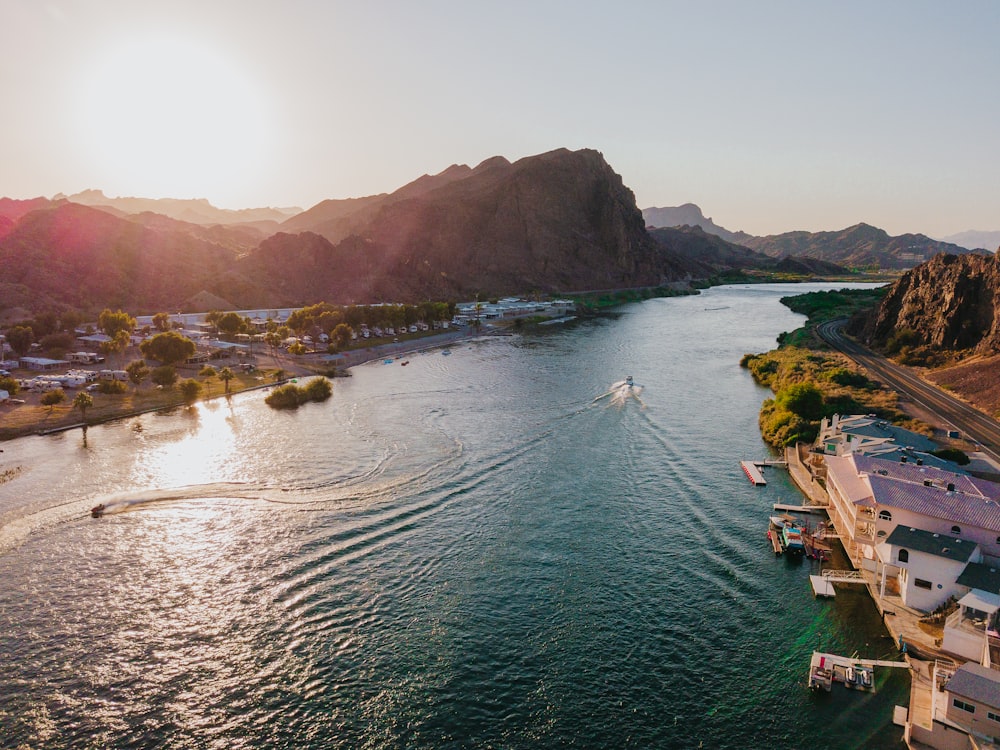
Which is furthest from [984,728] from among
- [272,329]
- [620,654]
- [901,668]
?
[272,329]

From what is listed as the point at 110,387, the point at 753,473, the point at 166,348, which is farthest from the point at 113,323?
the point at 753,473

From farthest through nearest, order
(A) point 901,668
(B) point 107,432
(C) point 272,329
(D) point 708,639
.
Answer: (C) point 272,329, (B) point 107,432, (D) point 708,639, (A) point 901,668

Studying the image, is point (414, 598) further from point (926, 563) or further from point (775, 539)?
point (926, 563)

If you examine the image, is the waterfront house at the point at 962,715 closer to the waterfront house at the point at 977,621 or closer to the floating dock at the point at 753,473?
the waterfront house at the point at 977,621

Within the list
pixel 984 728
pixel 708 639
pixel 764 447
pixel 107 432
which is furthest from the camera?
pixel 107 432

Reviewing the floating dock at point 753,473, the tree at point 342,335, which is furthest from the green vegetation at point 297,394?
the floating dock at point 753,473

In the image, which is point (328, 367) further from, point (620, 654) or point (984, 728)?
point (984, 728)

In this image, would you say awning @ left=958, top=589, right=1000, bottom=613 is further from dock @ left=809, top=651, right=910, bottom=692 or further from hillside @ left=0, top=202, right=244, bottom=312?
hillside @ left=0, top=202, right=244, bottom=312

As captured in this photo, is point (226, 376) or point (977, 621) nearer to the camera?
point (977, 621)
